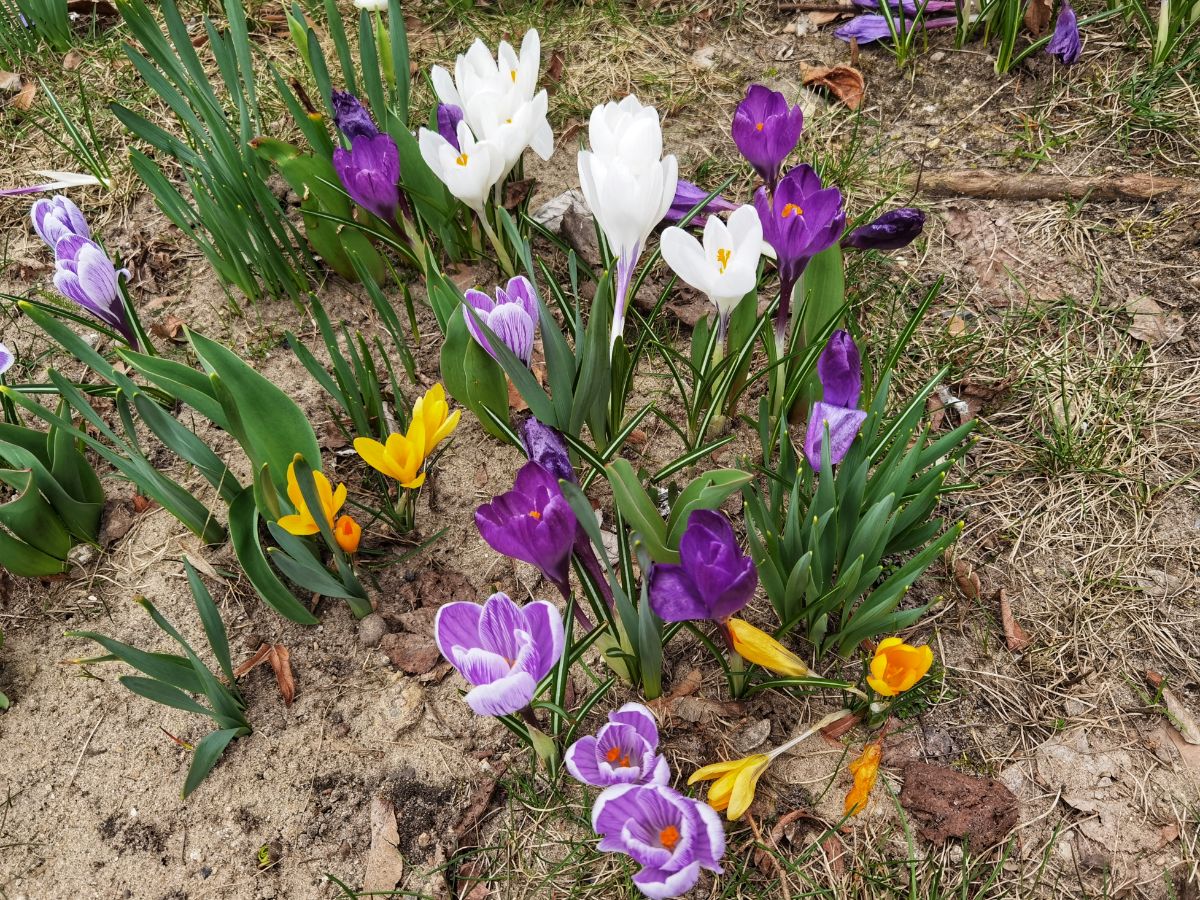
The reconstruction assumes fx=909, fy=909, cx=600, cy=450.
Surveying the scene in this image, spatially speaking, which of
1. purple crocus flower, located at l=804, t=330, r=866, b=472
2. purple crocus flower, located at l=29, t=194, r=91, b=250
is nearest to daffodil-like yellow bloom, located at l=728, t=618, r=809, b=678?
purple crocus flower, located at l=804, t=330, r=866, b=472

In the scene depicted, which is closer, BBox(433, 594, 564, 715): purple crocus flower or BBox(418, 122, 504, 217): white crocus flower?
BBox(433, 594, 564, 715): purple crocus flower

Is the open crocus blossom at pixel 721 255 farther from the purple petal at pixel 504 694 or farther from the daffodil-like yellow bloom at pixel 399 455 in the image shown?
the purple petal at pixel 504 694

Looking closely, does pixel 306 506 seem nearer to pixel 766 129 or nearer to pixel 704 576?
pixel 704 576

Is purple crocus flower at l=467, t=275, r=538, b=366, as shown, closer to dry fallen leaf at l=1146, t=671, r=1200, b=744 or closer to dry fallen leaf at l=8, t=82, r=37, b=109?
dry fallen leaf at l=1146, t=671, r=1200, b=744

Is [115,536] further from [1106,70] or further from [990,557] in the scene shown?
[1106,70]

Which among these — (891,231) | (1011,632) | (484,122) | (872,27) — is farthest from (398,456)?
(872,27)

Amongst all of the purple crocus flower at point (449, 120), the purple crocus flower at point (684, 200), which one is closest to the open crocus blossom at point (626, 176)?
the purple crocus flower at point (684, 200)
